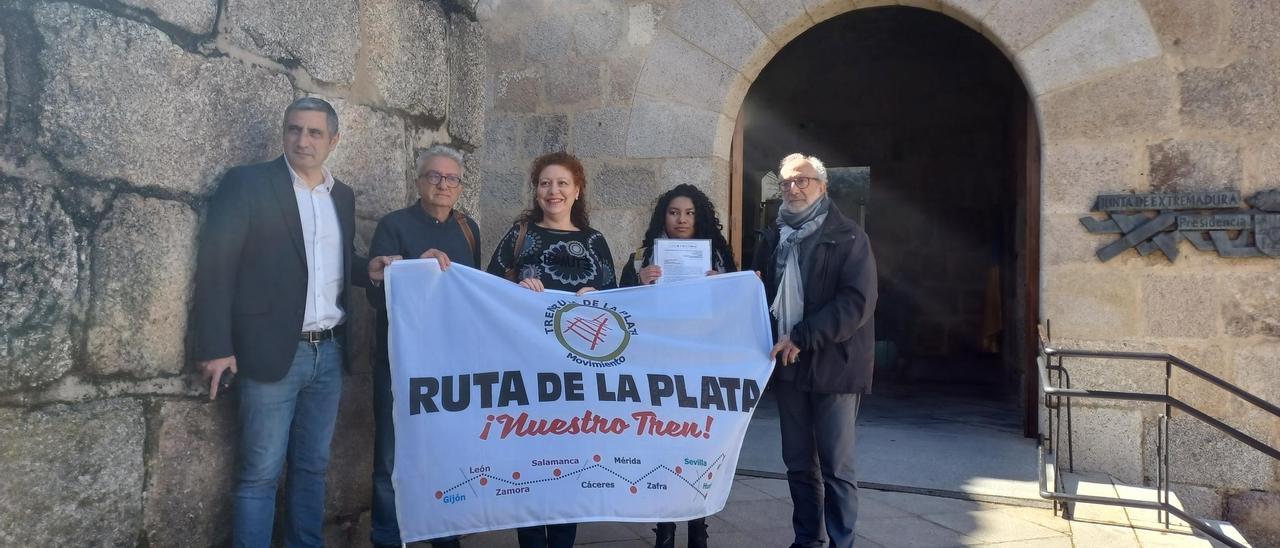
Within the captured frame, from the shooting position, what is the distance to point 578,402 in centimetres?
275

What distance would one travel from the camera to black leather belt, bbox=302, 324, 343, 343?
2467mm

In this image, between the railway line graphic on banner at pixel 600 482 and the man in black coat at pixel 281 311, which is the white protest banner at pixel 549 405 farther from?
the man in black coat at pixel 281 311

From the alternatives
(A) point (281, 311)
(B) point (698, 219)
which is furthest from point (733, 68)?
(A) point (281, 311)

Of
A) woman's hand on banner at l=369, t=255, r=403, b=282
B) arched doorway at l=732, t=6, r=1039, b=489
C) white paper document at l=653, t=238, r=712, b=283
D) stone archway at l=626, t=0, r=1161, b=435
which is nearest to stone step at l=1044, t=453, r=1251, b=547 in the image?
stone archway at l=626, t=0, r=1161, b=435

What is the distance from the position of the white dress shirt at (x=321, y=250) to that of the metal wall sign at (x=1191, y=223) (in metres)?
3.55

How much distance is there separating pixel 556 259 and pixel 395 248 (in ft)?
1.72

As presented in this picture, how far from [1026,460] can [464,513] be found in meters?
3.33

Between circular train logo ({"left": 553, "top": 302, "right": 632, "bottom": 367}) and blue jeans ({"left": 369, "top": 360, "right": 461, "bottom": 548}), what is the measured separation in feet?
1.93

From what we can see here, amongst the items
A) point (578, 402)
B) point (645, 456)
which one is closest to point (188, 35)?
point (578, 402)

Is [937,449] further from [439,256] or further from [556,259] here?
[439,256]

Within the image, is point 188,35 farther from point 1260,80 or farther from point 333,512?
point 1260,80

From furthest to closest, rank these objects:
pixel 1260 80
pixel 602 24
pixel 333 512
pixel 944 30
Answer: pixel 944 30 < pixel 602 24 < pixel 1260 80 < pixel 333 512

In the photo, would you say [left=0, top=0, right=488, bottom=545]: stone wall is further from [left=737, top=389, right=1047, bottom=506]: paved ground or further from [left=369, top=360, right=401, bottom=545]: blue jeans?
[left=737, top=389, right=1047, bottom=506]: paved ground

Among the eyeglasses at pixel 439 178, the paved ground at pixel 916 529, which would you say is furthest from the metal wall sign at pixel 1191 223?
the eyeglasses at pixel 439 178
